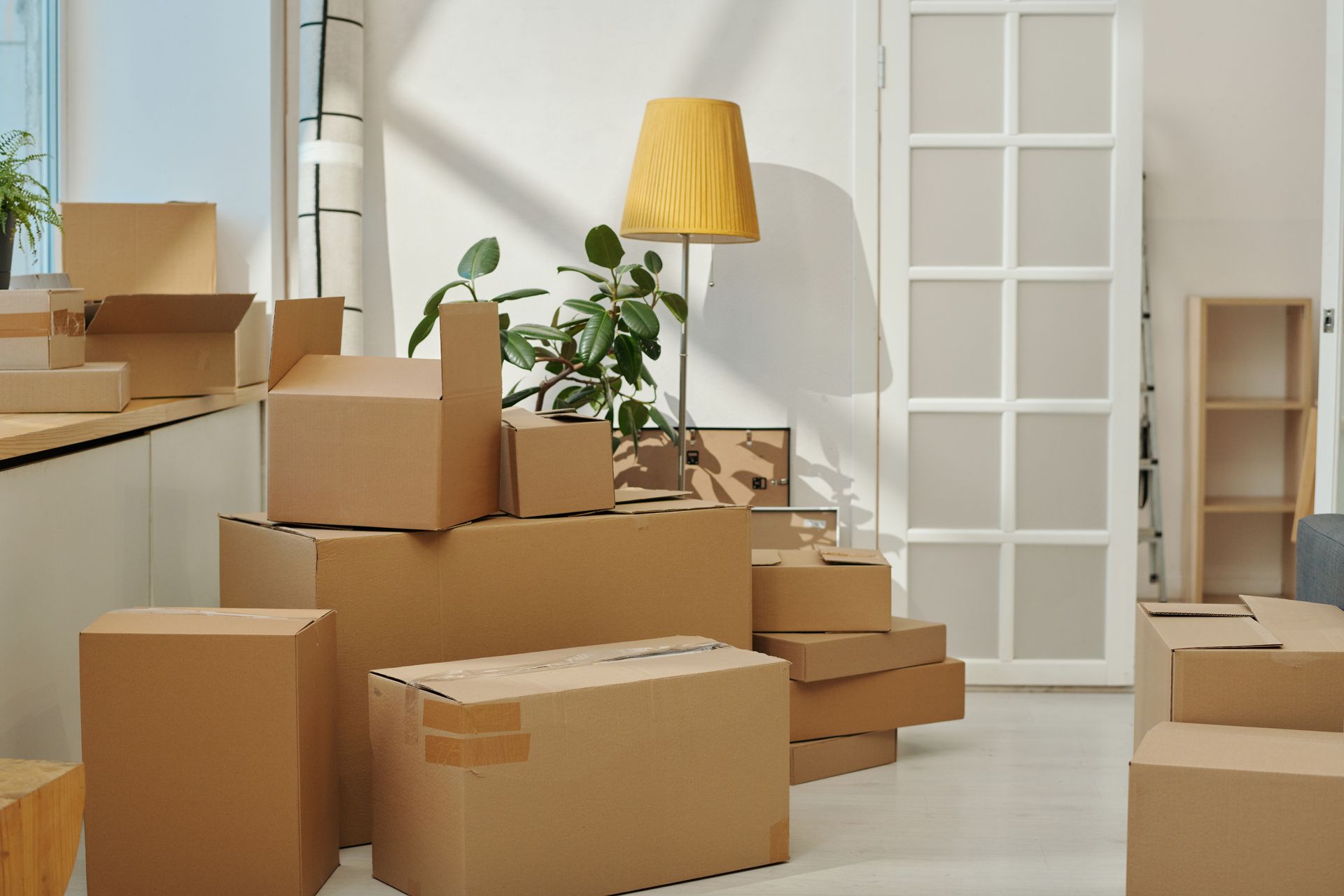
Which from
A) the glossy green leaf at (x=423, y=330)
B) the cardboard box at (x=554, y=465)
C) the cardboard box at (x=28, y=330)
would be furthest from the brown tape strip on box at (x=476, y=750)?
the glossy green leaf at (x=423, y=330)

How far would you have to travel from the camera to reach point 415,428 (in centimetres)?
191

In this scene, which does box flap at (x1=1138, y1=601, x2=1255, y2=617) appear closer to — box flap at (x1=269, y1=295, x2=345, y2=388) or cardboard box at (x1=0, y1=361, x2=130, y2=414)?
box flap at (x1=269, y1=295, x2=345, y2=388)

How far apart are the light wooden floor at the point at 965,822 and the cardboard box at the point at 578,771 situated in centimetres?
9

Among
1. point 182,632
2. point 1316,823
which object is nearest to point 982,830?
point 1316,823

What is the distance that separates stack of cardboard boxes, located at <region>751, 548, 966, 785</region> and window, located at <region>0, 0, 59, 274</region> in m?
1.93

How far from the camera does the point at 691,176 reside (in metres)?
2.72

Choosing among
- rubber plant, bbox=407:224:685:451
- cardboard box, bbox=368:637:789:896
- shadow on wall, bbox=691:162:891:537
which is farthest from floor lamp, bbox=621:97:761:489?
cardboard box, bbox=368:637:789:896

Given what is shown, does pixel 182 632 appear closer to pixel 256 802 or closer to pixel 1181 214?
pixel 256 802

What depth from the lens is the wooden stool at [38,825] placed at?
1.05 m

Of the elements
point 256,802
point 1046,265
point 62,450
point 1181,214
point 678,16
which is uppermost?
point 678,16

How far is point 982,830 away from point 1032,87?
1994 mm

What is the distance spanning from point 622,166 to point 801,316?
64 cm

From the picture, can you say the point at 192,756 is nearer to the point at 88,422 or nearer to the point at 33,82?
the point at 88,422

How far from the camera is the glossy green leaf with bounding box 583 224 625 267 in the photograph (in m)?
2.82
